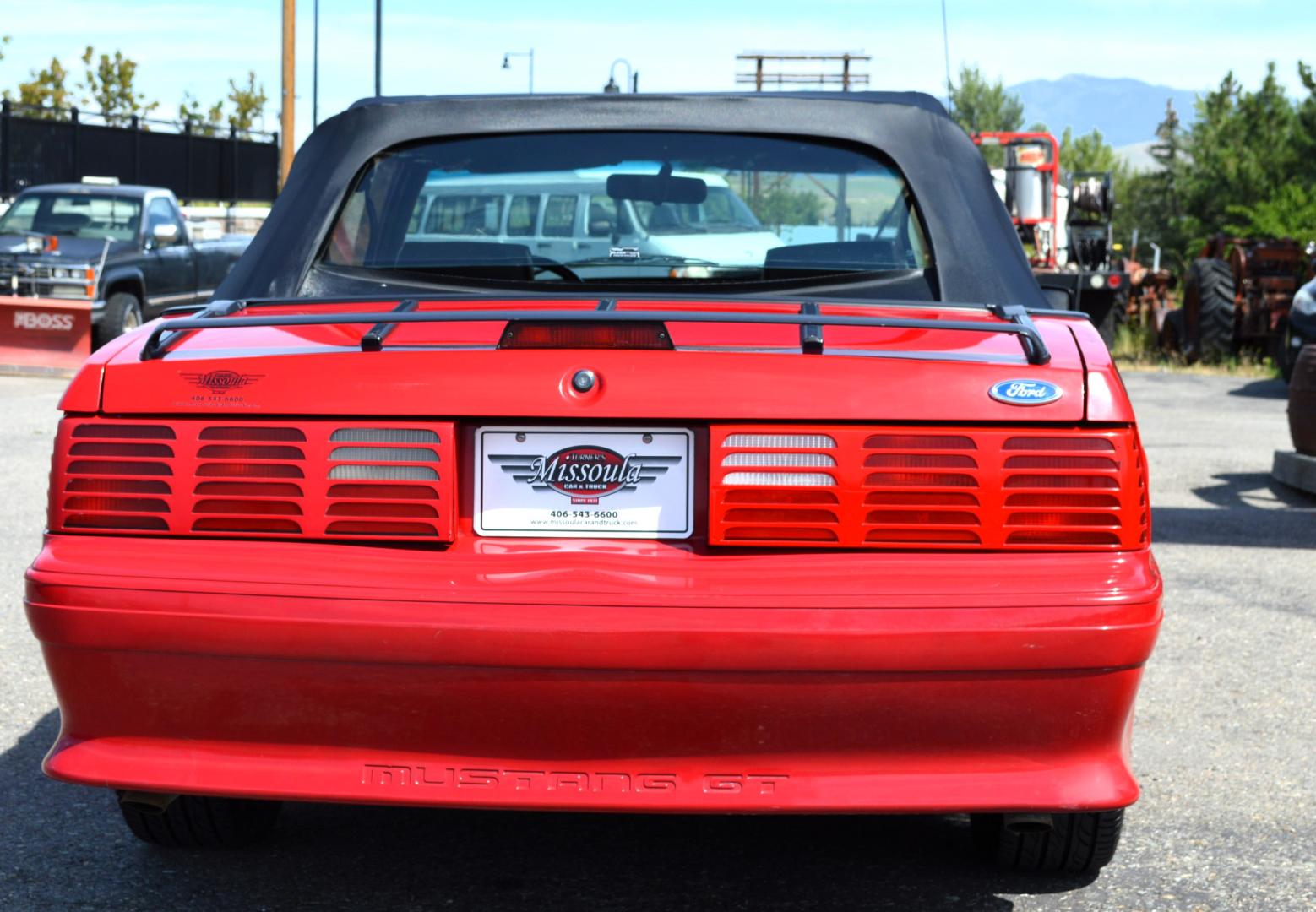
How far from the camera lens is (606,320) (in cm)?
324

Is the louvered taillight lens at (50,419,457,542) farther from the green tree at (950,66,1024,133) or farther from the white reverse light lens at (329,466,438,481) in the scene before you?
the green tree at (950,66,1024,133)

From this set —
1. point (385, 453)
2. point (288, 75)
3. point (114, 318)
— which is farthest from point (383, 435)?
point (288, 75)

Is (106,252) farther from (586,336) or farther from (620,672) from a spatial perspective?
(620,672)

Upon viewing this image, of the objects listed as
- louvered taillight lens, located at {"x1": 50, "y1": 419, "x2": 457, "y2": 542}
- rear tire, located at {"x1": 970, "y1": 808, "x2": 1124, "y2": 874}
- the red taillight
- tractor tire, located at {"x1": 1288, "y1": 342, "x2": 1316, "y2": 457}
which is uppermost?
the red taillight

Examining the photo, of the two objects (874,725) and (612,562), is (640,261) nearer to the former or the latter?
(612,562)

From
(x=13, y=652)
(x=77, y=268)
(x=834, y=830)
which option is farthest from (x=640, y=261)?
(x=77, y=268)

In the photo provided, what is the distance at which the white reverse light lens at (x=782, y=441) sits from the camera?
312 cm

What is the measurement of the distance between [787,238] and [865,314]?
→ 0.73 m

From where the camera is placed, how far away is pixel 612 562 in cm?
310

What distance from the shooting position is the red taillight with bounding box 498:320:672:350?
10.6 feet

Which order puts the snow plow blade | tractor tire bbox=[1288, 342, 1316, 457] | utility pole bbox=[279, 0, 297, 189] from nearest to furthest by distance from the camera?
tractor tire bbox=[1288, 342, 1316, 457] → the snow plow blade → utility pole bbox=[279, 0, 297, 189]

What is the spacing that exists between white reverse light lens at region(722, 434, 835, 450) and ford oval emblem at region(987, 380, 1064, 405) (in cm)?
31

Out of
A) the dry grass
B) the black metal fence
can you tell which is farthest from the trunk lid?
the black metal fence

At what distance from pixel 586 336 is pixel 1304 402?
7981 mm
